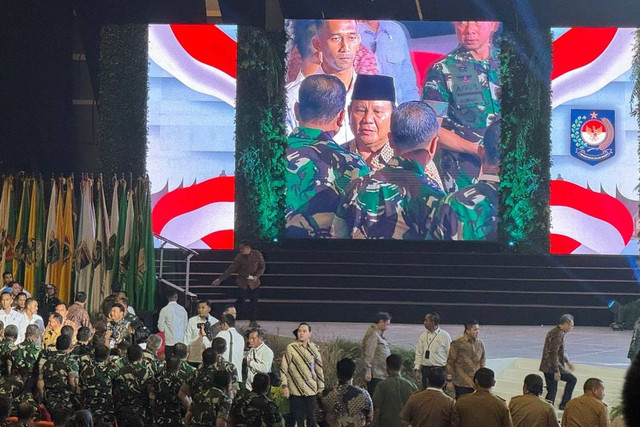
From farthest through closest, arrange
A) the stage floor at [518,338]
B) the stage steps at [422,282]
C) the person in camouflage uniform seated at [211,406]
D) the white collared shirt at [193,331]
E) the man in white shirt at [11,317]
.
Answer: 1. the stage steps at [422,282]
2. the stage floor at [518,338]
3. the man in white shirt at [11,317]
4. the white collared shirt at [193,331]
5. the person in camouflage uniform seated at [211,406]

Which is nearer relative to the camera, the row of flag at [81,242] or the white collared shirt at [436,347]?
the white collared shirt at [436,347]

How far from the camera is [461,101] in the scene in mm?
22156

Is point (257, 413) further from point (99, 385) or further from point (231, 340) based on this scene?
point (231, 340)

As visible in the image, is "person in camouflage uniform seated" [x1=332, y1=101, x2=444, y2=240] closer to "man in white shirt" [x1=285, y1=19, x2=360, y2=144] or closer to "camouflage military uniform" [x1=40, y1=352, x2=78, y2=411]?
"man in white shirt" [x1=285, y1=19, x2=360, y2=144]

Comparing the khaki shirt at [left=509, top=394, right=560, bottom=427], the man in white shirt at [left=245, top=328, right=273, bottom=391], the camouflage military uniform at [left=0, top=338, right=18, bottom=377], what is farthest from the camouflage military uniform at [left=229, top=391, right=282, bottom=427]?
the camouflage military uniform at [left=0, top=338, right=18, bottom=377]

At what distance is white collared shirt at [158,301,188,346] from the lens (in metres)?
13.7

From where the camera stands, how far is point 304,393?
10.3 meters

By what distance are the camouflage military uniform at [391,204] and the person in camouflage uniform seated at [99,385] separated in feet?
44.4

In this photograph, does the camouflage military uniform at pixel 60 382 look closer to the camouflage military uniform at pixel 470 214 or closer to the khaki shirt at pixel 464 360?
the khaki shirt at pixel 464 360

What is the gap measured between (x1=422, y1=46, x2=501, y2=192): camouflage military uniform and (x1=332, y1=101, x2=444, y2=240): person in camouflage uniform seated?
0.31 metres

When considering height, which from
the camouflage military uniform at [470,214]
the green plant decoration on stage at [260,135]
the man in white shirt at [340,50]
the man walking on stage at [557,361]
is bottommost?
the man walking on stage at [557,361]

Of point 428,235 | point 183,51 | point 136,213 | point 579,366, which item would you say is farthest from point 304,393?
point 183,51

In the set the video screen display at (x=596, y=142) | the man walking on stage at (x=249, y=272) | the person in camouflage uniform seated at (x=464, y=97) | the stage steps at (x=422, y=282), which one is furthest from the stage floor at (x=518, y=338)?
the person in camouflage uniform seated at (x=464, y=97)

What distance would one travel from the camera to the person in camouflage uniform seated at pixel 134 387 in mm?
8617
